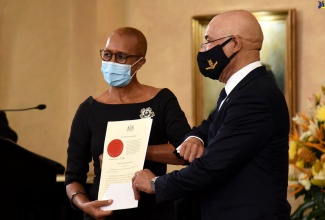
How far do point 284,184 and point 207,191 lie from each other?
0.29 meters

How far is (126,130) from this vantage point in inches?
132

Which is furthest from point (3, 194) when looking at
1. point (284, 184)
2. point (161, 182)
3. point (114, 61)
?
point (284, 184)

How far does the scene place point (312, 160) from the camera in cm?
457

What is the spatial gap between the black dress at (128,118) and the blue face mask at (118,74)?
0.12 m

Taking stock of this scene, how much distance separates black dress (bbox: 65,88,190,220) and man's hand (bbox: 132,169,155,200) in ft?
0.72

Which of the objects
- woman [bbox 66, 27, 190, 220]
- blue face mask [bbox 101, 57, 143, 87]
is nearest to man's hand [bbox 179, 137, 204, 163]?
woman [bbox 66, 27, 190, 220]

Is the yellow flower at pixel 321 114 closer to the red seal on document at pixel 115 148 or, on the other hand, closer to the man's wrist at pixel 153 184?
the red seal on document at pixel 115 148

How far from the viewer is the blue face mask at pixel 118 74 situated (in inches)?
140

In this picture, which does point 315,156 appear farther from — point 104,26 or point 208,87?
point 104,26

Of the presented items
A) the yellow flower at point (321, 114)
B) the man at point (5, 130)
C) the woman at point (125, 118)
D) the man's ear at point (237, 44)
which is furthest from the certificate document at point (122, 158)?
the man at point (5, 130)

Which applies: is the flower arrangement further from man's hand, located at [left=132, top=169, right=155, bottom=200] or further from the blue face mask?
man's hand, located at [left=132, top=169, right=155, bottom=200]

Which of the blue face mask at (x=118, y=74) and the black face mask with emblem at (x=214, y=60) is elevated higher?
the black face mask with emblem at (x=214, y=60)

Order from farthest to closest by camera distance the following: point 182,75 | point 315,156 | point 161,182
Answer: point 182,75
point 315,156
point 161,182

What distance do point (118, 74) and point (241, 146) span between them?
97 centimetres
